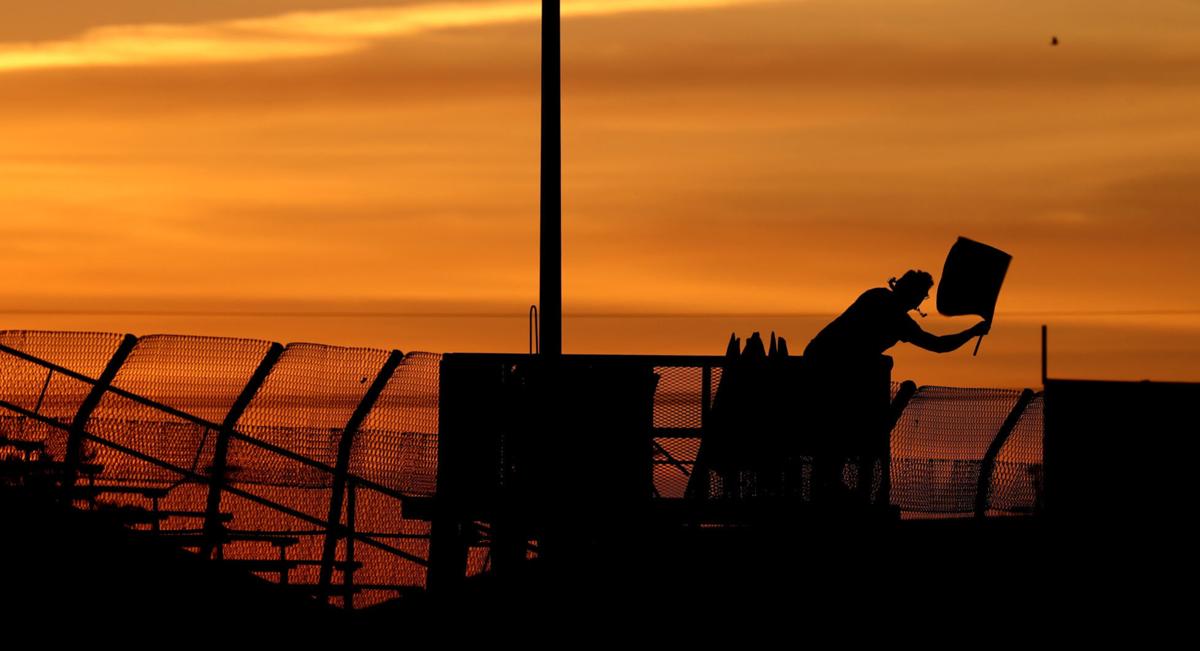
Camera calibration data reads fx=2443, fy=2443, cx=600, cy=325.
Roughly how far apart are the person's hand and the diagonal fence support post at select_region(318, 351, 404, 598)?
3.94 metres

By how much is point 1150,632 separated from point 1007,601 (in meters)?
1.08

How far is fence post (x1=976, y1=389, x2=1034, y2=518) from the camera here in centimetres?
1761

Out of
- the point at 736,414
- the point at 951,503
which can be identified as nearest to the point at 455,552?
the point at 736,414

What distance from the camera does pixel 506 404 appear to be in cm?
1633

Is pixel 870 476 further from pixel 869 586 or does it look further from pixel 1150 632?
pixel 1150 632

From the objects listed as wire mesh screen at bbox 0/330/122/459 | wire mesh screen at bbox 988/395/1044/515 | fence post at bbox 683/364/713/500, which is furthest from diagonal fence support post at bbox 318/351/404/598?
Answer: wire mesh screen at bbox 988/395/1044/515

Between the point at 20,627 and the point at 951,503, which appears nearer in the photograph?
the point at 20,627

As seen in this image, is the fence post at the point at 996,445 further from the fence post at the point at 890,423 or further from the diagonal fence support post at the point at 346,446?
the diagonal fence support post at the point at 346,446

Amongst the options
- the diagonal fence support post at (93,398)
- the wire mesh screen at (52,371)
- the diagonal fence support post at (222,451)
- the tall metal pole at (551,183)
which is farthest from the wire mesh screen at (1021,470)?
the wire mesh screen at (52,371)

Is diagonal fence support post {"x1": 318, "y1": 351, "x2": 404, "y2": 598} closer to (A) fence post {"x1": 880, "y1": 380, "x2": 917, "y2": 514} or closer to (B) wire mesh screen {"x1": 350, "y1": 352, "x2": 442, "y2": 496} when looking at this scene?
(B) wire mesh screen {"x1": 350, "y1": 352, "x2": 442, "y2": 496}

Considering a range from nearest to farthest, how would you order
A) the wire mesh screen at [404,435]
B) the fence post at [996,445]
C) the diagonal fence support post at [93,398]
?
the wire mesh screen at [404,435], the diagonal fence support post at [93,398], the fence post at [996,445]

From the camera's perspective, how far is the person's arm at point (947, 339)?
16.6 meters

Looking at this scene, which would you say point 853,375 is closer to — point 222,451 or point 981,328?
point 981,328

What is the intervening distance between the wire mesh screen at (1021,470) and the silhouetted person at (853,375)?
162cm
